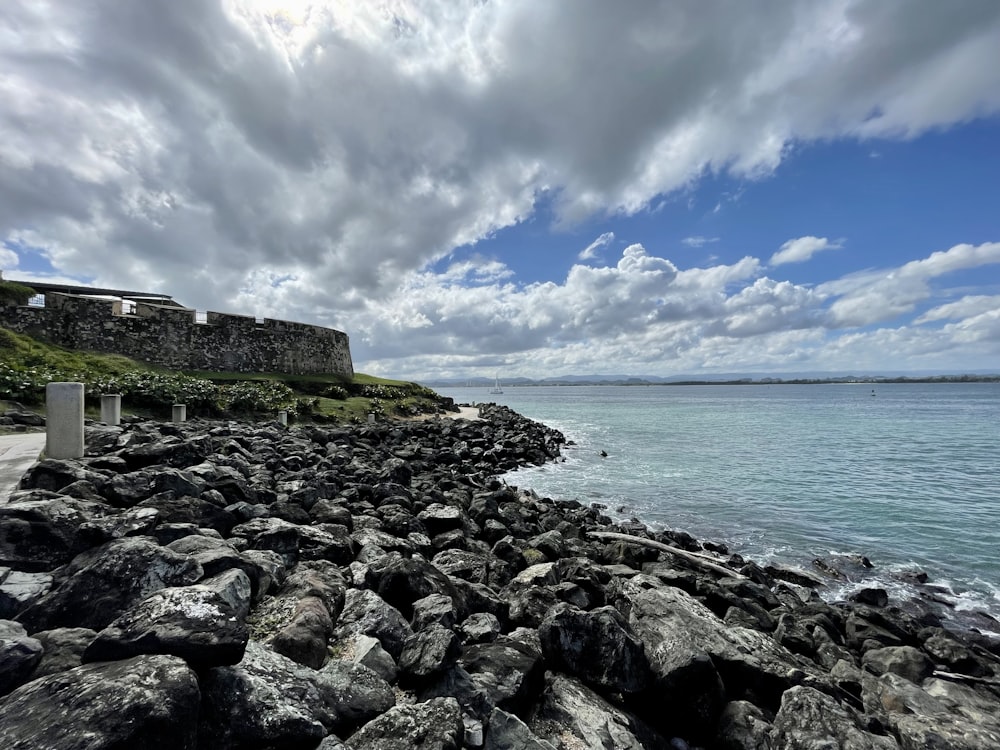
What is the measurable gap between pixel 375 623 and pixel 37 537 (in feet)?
11.4

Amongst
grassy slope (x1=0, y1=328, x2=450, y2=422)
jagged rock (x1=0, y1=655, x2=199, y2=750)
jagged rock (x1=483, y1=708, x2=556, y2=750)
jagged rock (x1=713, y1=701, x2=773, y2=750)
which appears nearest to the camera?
jagged rock (x1=0, y1=655, x2=199, y2=750)

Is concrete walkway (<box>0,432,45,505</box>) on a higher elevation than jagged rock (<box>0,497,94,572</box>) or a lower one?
higher

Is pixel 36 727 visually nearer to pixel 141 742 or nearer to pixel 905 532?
pixel 141 742

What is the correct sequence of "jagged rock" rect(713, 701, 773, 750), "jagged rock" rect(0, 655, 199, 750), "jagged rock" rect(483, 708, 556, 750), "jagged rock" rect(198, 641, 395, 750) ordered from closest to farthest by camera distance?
"jagged rock" rect(0, 655, 199, 750), "jagged rock" rect(198, 641, 395, 750), "jagged rock" rect(483, 708, 556, 750), "jagged rock" rect(713, 701, 773, 750)

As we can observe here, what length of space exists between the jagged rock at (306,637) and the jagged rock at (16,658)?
1.41m

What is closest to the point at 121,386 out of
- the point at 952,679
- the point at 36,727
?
the point at 36,727

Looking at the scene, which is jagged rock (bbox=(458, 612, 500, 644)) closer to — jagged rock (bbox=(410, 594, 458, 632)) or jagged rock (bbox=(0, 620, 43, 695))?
jagged rock (bbox=(410, 594, 458, 632))

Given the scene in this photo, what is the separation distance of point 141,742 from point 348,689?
1.26 m

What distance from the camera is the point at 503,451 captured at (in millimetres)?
27094

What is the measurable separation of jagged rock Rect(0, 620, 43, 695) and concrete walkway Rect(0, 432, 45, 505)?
4282mm

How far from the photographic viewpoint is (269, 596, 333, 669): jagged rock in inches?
149

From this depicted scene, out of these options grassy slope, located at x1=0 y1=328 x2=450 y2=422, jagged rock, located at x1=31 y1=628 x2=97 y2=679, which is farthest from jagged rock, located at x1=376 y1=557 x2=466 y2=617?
grassy slope, located at x1=0 y1=328 x2=450 y2=422

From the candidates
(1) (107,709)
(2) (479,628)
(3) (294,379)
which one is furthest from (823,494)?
(3) (294,379)

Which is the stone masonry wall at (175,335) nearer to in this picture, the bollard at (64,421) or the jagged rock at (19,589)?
the bollard at (64,421)
